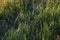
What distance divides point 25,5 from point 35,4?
0.19 meters

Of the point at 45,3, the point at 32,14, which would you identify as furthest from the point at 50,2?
the point at 32,14

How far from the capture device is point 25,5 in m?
3.96

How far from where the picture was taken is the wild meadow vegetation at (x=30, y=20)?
3229mm

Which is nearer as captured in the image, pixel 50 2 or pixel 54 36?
pixel 54 36

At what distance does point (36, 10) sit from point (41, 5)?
168 mm

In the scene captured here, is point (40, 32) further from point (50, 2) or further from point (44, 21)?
point (50, 2)

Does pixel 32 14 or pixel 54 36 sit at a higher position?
pixel 32 14

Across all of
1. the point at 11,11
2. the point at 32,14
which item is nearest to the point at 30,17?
the point at 32,14

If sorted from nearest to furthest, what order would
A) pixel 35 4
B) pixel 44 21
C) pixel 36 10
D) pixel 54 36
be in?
1. pixel 54 36
2. pixel 44 21
3. pixel 36 10
4. pixel 35 4

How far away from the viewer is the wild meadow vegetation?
3.23 m

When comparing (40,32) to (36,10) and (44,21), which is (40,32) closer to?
(44,21)

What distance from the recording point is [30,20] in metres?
3.53

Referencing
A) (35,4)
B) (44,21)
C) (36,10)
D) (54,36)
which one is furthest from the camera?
(35,4)

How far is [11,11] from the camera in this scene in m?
3.82
